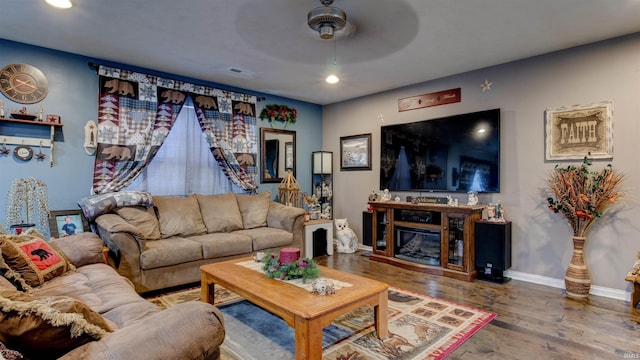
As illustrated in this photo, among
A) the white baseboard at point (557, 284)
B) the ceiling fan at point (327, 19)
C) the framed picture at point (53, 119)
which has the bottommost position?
the white baseboard at point (557, 284)

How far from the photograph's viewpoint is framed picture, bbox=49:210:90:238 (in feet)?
11.0

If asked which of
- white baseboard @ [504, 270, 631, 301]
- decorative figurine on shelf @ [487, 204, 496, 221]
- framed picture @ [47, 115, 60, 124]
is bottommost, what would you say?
white baseboard @ [504, 270, 631, 301]

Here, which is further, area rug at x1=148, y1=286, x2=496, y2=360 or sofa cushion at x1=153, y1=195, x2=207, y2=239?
sofa cushion at x1=153, y1=195, x2=207, y2=239

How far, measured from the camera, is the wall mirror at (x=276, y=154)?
520 cm

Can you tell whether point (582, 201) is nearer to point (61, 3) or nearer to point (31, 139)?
point (61, 3)

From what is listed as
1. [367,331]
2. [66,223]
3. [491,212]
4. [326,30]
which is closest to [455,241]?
[491,212]

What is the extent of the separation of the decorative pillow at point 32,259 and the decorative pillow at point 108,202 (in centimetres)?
90

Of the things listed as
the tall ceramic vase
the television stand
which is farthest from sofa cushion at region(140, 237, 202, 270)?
the tall ceramic vase

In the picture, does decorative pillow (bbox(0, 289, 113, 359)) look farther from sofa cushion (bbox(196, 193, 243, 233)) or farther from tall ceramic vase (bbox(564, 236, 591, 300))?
tall ceramic vase (bbox(564, 236, 591, 300))

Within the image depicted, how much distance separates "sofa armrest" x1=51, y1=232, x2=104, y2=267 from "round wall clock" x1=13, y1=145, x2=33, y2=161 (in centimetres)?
115

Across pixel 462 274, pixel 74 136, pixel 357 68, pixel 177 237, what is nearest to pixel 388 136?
pixel 357 68

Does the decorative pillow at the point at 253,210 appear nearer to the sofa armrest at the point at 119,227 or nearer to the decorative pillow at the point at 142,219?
the decorative pillow at the point at 142,219

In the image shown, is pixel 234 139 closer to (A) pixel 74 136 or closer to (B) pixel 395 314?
(A) pixel 74 136

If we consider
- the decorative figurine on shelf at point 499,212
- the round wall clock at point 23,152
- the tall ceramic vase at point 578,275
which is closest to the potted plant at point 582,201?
the tall ceramic vase at point 578,275
